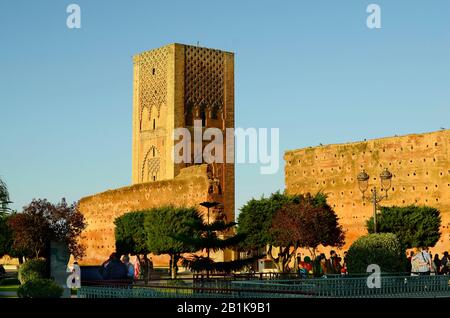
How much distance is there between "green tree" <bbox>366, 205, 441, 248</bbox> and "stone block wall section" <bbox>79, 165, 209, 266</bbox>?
1120cm

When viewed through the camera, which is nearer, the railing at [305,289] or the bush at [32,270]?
the railing at [305,289]

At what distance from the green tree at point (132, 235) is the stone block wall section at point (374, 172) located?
28.0ft

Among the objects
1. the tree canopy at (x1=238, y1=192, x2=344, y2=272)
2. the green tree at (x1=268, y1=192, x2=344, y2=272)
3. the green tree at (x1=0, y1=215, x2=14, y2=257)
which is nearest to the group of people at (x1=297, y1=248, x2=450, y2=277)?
the green tree at (x1=268, y1=192, x2=344, y2=272)

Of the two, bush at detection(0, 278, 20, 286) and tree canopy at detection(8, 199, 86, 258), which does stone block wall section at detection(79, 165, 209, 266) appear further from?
bush at detection(0, 278, 20, 286)

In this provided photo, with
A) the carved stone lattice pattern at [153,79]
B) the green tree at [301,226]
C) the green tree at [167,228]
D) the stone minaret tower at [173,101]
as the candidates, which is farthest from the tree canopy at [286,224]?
the carved stone lattice pattern at [153,79]

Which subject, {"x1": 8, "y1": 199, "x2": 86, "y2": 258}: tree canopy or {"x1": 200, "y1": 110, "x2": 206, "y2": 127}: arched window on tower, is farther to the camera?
{"x1": 200, "y1": 110, "x2": 206, "y2": 127}: arched window on tower

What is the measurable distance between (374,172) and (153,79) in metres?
21.0

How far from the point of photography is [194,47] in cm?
5547

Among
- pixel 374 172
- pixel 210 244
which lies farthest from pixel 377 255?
pixel 374 172

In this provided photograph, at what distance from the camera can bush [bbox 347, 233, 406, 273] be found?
19.3 m

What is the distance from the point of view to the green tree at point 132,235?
39.2 meters

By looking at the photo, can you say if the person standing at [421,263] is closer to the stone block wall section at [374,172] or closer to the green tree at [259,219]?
the green tree at [259,219]
